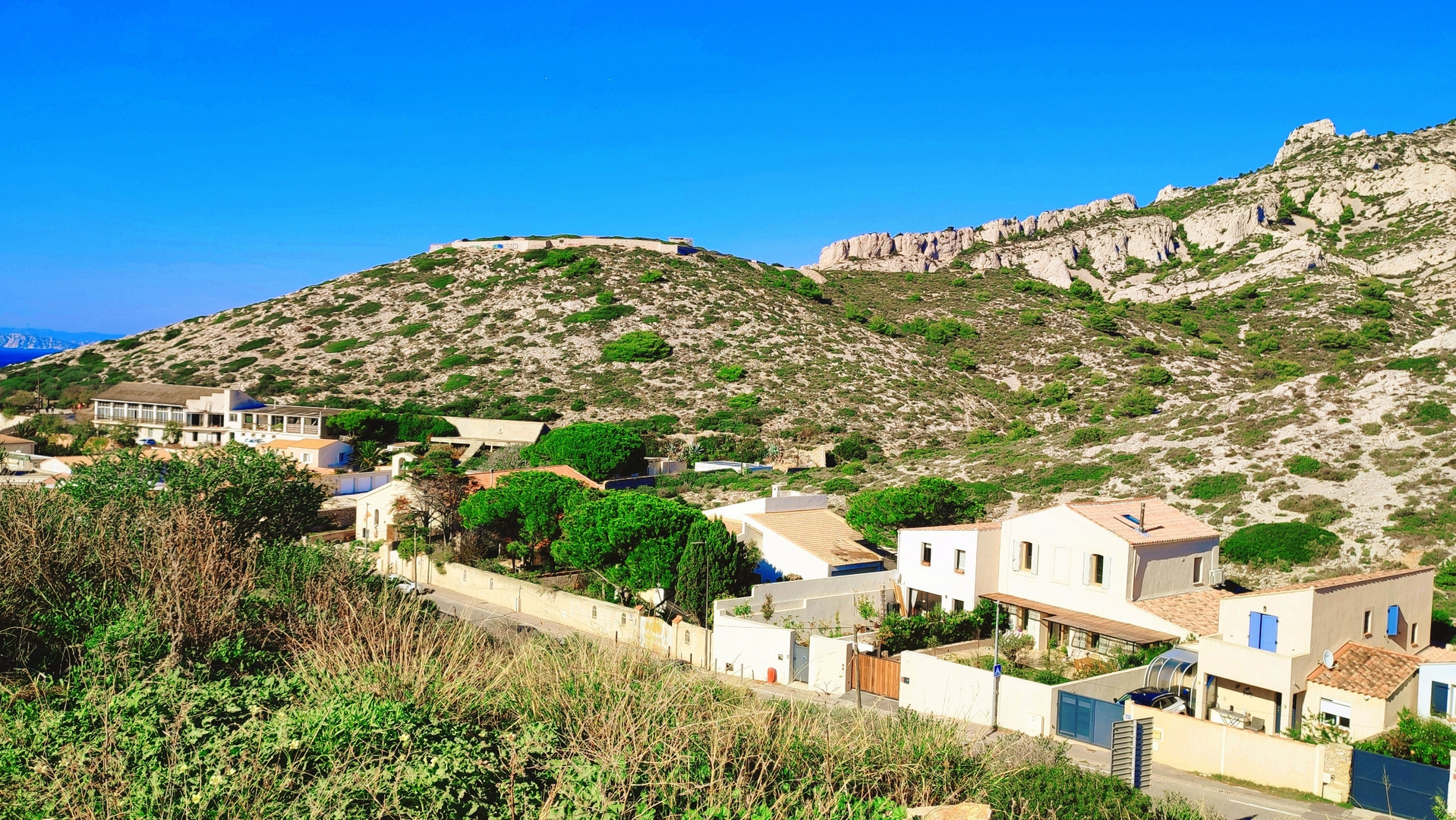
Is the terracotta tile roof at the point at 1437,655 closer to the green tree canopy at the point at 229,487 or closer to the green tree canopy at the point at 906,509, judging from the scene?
the green tree canopy at the point at 906,509

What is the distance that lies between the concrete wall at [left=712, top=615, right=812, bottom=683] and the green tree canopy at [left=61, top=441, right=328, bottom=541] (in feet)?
37.9

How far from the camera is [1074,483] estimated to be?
39969mm

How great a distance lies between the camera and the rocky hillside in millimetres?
39906

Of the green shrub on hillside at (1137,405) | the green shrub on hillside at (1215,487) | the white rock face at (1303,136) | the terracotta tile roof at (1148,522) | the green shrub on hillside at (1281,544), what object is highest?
the white rock face at (1303,136)

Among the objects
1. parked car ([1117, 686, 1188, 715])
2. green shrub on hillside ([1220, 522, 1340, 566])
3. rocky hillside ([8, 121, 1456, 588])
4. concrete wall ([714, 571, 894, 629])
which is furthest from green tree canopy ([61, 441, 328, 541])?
green shrub on hillside ([1220, 522, 1340, 566])

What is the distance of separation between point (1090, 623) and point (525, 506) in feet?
60.6

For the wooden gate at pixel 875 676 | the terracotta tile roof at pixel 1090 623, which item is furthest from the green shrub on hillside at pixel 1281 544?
the wooden gate at pixel 875 676

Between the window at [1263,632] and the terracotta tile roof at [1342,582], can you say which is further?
the terracotta tile roof at [1342,582]

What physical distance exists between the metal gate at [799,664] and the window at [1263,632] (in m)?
9.59

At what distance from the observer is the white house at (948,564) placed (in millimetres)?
27422

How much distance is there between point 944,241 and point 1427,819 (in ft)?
389

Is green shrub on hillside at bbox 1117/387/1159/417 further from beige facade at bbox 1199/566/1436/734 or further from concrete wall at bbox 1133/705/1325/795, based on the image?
concrete wall at bbox 1133/705/1325/795

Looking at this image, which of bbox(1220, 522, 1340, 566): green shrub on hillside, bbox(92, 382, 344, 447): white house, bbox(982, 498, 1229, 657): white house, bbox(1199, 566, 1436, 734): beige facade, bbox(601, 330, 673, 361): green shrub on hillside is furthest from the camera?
bbox(601, 330, 673, 361): green shrub on hillside

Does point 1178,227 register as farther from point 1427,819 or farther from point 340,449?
point 1427,819
